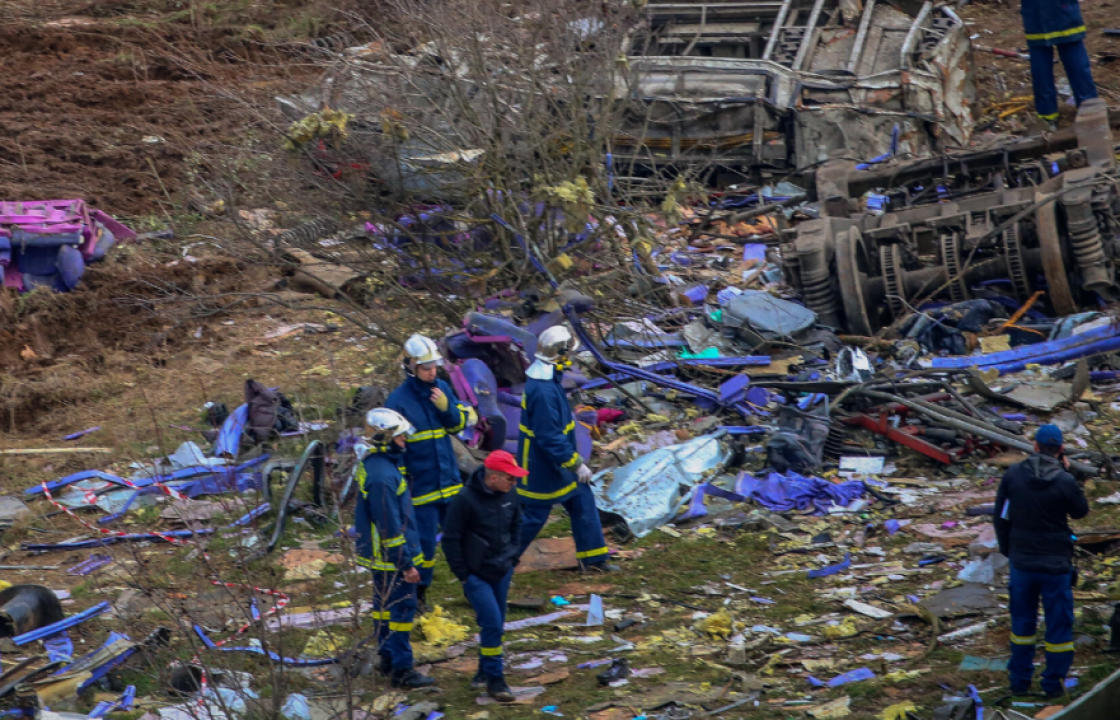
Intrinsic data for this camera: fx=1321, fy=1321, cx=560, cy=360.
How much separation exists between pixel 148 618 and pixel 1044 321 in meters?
7.27

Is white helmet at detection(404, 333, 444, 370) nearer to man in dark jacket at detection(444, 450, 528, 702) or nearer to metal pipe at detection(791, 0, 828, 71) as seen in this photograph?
man in dark jacket at detection(444, 450, 528, 702)

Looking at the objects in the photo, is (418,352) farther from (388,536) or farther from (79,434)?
(79,434)

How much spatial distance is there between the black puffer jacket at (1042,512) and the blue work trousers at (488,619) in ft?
7.88

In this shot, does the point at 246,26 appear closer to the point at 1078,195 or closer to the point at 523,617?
the point at 1078,195

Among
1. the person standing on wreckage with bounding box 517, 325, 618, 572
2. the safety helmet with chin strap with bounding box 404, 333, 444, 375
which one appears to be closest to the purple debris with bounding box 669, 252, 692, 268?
the person standing on wreckage with bounding box 517, 325, 618, 572

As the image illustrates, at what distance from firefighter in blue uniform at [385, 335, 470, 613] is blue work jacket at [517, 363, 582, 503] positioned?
577mm

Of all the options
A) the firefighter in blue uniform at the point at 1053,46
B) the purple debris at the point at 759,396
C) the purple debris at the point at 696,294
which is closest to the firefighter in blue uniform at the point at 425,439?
the purple debris at the point at 759,396

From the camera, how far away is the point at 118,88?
63.8ft

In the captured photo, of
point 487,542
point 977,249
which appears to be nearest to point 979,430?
point 977,249

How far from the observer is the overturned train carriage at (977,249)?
10.4 m

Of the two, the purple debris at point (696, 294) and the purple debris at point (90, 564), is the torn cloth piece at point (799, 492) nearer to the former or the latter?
the purple debris at point (696, 294)

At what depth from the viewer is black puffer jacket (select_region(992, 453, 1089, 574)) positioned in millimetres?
5793

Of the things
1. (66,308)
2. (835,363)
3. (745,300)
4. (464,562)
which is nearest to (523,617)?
(464,562)

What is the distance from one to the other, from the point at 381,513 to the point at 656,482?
8.91 ft
